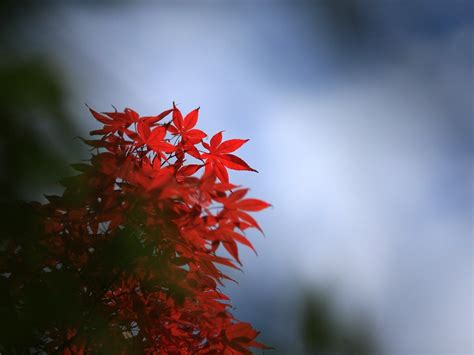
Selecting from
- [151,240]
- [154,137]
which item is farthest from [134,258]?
[154,137]

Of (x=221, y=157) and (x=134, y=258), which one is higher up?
(x=221, y=157)

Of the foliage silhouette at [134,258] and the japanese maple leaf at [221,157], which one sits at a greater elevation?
the japanese maple leaf at [221,157]

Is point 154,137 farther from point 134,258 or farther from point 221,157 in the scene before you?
point 134,258

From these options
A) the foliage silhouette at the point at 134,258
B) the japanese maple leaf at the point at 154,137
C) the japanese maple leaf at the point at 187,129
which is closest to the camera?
the foliage silhouette at the point at 134,258

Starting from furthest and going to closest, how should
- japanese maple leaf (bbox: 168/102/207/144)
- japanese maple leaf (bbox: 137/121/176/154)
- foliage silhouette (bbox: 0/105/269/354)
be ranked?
japanese maple leaf (bbox: 168/102/207/144) < japanese maple leaf (bbox: 137/121/176/154) < foliage silhouette (bbox: 0/105/269/354)

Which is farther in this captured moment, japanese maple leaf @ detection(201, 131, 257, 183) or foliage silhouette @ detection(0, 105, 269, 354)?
japanese maple leaf @ detection(201, 131, 257, 183)

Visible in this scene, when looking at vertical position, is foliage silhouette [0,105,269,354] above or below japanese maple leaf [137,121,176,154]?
below

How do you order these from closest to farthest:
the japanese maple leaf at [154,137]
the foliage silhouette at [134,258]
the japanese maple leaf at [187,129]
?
the foliage silhouette at [134,258], the japanese maple leaf at [154,137], the japanese maple leaf at [187,129]
